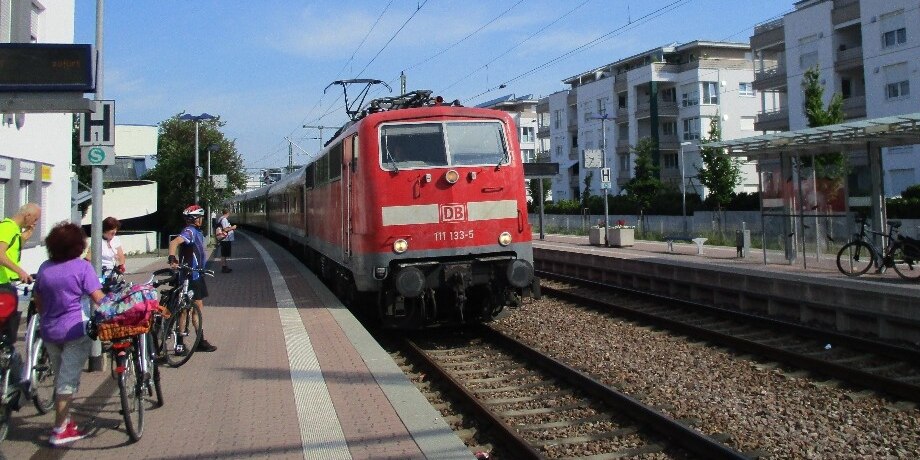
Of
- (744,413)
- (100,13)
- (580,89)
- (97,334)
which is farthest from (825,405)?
(580,89)

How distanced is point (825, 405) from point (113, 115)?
7566 mm

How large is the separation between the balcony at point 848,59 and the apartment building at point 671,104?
1284 centimetres

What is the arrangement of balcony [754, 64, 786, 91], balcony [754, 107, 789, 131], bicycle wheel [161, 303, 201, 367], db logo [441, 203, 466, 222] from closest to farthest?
bicycle wheel [161, 303, 201, 367], db logo [441, 203, 466, 222], balcony [754, 107, 789, 131], balcony [754, 64, 786, 91]

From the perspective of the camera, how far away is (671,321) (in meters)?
11.8

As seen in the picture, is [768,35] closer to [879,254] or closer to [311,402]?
[879,254]

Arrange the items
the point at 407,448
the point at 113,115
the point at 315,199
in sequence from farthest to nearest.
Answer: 1. the point at 315,199
2. the point at 113,115
3. the point at 407,448

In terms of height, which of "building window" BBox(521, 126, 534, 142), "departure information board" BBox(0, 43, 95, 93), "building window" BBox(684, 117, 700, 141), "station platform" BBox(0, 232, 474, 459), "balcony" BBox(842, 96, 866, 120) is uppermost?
"building window" BBox(521, 126, 534, 142)

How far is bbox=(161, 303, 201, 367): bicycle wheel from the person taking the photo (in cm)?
868

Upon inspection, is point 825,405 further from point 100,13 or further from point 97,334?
point 100,13

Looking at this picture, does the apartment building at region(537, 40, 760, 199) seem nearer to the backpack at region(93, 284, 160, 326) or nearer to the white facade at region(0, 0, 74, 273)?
the white facade at region(0, 0, 74, 273)

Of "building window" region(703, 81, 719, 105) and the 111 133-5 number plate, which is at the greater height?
"building window" region(703, 81, 719, 105)

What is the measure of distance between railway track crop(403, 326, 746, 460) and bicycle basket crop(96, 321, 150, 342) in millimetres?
2925

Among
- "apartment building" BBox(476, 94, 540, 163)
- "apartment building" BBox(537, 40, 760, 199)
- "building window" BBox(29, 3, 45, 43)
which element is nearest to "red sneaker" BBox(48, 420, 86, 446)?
"building window" BBox(29, 3, 45, 43)

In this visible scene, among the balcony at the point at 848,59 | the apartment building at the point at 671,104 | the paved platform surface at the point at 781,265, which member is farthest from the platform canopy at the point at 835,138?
the apartment building at the point at 671,104
